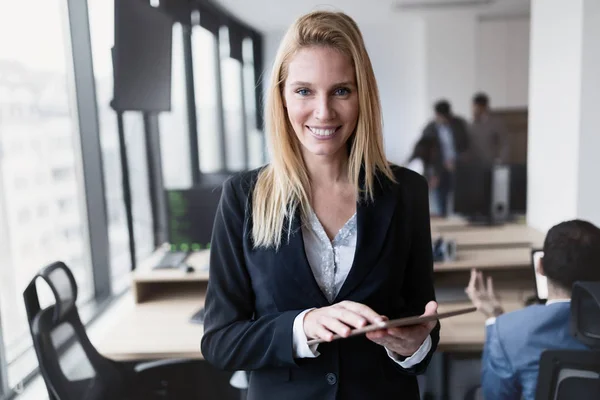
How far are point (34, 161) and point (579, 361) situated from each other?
1682mm

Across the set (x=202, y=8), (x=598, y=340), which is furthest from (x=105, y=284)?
(x=598, y=340)

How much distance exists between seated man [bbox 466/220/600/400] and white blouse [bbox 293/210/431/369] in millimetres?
528

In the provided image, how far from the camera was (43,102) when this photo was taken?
5.59 feet

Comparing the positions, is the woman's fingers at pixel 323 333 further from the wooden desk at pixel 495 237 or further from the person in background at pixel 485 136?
the person in background at pixel 485 136

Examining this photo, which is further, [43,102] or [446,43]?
[446,43]

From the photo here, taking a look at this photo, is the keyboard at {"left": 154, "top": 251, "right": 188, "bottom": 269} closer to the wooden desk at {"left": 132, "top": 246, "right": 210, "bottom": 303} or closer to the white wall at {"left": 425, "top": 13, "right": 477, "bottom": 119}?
the wooden desk at {"left": 132, "top": 246, "right": 210, "bottom": 303}

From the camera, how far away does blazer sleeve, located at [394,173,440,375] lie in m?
0.98

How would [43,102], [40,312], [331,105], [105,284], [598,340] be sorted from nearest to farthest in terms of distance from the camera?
1. [331,105]
2. [598,340]
3. [40,312]
4. [43,102]
5. [105,284]

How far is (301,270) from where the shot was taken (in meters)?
0.91

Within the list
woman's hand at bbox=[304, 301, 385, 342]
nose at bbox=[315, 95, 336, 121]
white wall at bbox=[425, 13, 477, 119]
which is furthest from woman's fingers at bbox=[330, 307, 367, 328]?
Answer: white wall at bbox=[425, 13, 477, 119]

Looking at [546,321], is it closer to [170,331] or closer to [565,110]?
[565,110]

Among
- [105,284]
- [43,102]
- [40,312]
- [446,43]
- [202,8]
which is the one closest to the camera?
[40,312]

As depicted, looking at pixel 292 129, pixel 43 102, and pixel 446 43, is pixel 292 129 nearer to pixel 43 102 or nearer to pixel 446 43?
pixel 43 102

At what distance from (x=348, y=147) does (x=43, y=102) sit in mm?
1211
